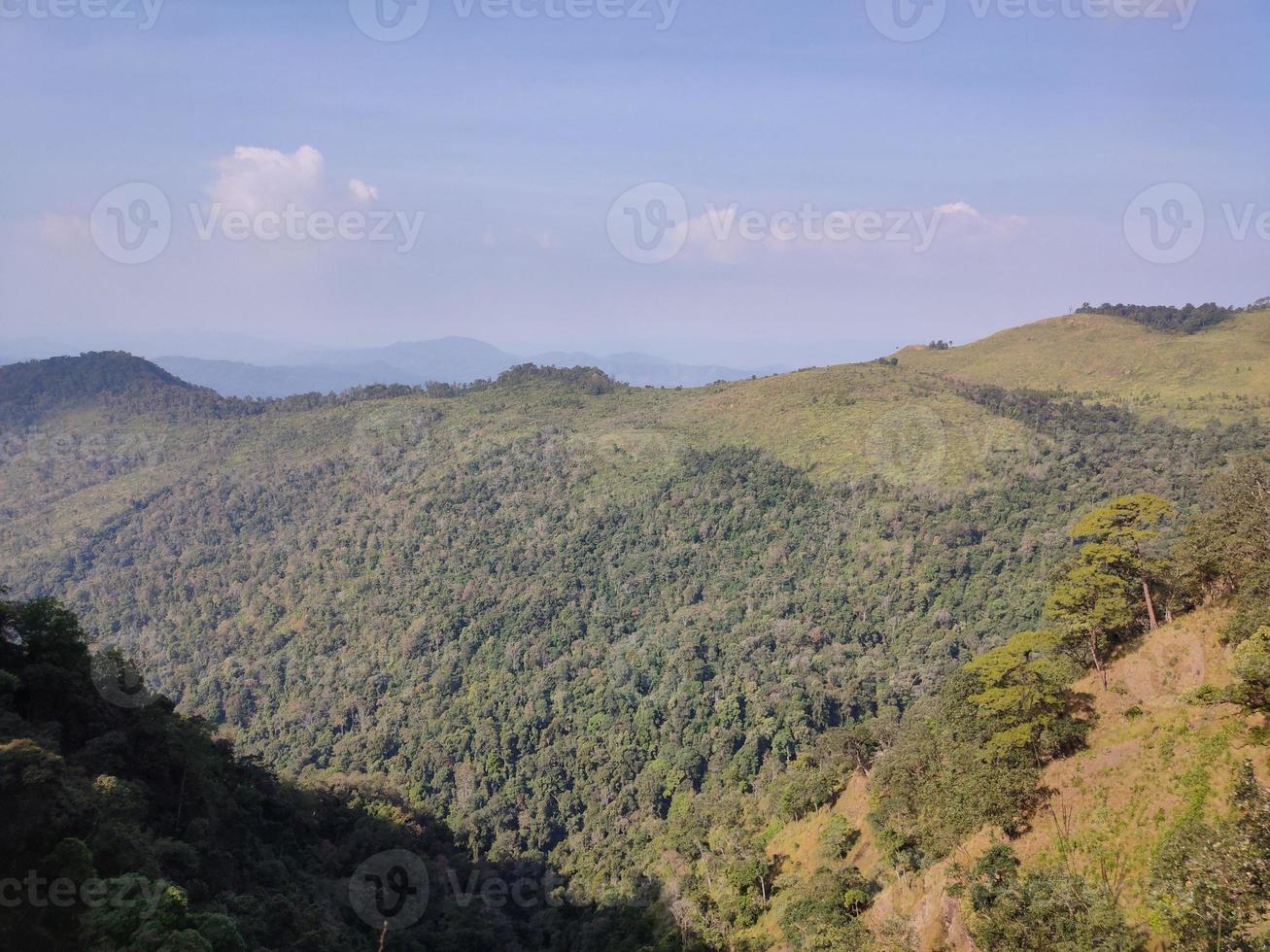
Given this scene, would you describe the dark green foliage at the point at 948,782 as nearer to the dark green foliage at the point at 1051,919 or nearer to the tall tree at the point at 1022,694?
the tall tree at the point at 1022,694

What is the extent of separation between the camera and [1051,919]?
14.5 meters

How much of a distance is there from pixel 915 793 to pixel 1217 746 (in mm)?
10167

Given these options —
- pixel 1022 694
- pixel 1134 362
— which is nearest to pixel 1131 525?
pixel 1022 694

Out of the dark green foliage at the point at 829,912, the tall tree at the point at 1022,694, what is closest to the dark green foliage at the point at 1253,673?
the tall tree at the point at 1022,694

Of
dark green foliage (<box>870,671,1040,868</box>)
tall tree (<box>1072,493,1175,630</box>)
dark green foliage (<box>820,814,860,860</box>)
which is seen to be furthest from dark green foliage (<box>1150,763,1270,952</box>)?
dark green foliage (<box>820,814,860,860</box>)

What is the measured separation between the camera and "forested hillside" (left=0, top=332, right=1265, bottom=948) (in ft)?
171

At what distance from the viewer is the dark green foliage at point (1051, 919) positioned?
13.7 metres

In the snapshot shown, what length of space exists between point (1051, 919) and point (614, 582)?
65.9 meters

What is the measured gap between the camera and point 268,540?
93.7 metres

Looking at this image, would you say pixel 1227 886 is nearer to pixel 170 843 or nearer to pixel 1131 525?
pixel 1131 525

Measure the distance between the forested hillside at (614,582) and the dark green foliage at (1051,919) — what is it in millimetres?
8600

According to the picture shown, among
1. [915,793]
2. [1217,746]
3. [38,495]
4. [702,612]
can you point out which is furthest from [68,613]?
Answer: [38,495]

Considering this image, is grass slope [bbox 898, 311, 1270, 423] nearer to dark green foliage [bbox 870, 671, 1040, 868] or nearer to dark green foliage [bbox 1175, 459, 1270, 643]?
dark green foliage [bbox 1175, 459, 1270, 643]

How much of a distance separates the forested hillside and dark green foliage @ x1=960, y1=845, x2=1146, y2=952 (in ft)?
28.2
